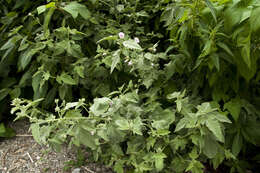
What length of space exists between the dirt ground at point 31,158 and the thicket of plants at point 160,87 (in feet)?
0.40

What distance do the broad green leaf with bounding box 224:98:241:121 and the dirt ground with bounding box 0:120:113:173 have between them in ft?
2.74

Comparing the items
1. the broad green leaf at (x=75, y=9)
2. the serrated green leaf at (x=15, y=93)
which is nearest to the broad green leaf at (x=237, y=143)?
the broad green leaf at (x=75, y=9)

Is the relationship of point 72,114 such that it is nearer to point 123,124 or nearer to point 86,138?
point 86,138

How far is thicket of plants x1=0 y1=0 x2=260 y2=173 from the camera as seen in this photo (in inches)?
49.9

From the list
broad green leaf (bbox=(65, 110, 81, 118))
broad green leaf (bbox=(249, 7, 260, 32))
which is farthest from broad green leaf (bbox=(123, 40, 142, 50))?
broad green leaf (bbox=(249, 7, 260, 32))

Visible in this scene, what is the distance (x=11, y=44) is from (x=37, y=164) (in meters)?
0.84

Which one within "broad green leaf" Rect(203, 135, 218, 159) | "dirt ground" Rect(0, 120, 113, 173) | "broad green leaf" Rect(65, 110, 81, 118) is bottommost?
"dirt ground" Rect(0, 120, 113, 173)

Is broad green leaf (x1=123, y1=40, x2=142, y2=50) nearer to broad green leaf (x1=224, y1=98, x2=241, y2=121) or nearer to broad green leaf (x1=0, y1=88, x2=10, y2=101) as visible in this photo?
broad green leaf (x1=224, y1=98, x2=241, y2=121)

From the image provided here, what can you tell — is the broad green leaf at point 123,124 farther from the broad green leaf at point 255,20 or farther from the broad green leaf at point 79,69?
the broad green leaf at point 255,20

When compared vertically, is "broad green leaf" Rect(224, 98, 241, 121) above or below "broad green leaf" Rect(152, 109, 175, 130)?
above

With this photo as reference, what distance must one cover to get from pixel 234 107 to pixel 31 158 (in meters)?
1.37

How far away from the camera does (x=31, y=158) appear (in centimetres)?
196

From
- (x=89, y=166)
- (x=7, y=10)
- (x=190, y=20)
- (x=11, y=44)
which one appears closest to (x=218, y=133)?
(x=190, y=20)

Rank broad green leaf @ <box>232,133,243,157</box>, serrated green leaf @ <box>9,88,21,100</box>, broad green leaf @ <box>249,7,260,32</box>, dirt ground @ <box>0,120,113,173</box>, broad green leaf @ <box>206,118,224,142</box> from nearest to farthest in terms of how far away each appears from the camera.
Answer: broad green leaf @ <box>249,7,260,32</box>
broad green leaf @ <box>206,118,224,142</box>
broad green leaf @ <box>232,133,243,157</box>
dirt ground @ <box>0,120,113,173</box>
serrated green leaf @ <box>9,88,21,100</box>
